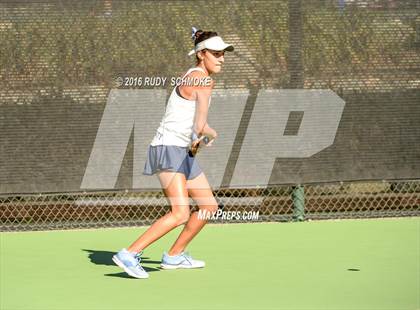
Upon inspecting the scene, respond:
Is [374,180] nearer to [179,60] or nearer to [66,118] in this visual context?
[179,60]

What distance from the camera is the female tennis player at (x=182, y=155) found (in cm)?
854

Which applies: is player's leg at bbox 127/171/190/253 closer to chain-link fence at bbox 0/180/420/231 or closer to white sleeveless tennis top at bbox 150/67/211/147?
white sleeveless tennis top at bbox 150/67/211/147

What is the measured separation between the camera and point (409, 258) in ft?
31.6

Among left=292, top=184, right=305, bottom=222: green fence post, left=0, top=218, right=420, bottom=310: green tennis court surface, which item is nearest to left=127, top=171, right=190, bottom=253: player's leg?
left=0, top=218, right=420, bottom=310: green tennis court surface

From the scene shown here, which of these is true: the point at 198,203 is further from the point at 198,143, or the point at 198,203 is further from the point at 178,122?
the point at 178,122

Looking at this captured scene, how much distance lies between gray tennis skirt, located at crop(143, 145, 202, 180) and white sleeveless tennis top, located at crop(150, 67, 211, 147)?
5 cm

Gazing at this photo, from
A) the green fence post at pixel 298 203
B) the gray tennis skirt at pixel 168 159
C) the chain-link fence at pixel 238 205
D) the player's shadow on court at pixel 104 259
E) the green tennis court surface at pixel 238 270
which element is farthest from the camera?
the green fence post at pixel 298 203

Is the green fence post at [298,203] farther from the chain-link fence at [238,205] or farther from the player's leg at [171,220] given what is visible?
the player's leg at [171,220]

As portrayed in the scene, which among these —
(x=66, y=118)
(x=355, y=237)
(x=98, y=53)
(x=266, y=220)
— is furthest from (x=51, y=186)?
(x=355, y=237)

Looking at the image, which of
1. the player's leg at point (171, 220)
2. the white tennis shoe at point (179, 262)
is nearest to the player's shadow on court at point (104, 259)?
the white tennis shoe at point (179, 262)

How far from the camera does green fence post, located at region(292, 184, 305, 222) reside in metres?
12.1

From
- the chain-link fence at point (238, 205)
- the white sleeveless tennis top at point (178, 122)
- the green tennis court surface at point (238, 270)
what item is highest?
the chain-link fence at point (238, 205)

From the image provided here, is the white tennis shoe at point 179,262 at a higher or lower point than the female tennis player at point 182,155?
lower

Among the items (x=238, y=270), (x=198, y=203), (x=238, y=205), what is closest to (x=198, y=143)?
(x=198, y=203)
